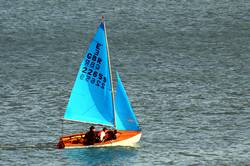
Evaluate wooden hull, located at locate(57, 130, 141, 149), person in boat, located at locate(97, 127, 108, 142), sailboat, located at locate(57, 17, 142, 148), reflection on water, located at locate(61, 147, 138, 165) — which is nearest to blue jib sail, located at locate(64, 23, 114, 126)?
sailboat, located at locate(57, 17, 142, 148)

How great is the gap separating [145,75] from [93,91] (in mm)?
30412

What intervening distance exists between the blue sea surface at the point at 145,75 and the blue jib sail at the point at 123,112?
2.33 m

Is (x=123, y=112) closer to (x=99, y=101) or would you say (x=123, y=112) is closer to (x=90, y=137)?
(x=99, y=101)

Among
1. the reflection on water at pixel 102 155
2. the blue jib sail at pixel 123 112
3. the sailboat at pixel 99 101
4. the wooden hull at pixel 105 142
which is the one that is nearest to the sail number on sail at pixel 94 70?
the sailboat at pixel 99 101

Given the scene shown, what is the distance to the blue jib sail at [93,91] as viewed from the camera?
105m

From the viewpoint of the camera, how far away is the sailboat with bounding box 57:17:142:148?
345ft

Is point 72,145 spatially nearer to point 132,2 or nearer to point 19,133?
point 19,133

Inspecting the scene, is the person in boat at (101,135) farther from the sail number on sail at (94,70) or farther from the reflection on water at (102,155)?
the sail number on sail at (94,70)

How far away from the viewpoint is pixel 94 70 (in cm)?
10600

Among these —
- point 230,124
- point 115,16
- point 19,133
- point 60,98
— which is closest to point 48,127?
point 19,133

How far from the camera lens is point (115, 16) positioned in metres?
175

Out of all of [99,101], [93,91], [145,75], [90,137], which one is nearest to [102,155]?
[90,137]

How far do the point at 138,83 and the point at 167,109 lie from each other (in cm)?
1244

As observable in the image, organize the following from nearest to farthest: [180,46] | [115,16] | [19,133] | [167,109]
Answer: [19,133] → [167,109] → [180,46] → [115,16]
